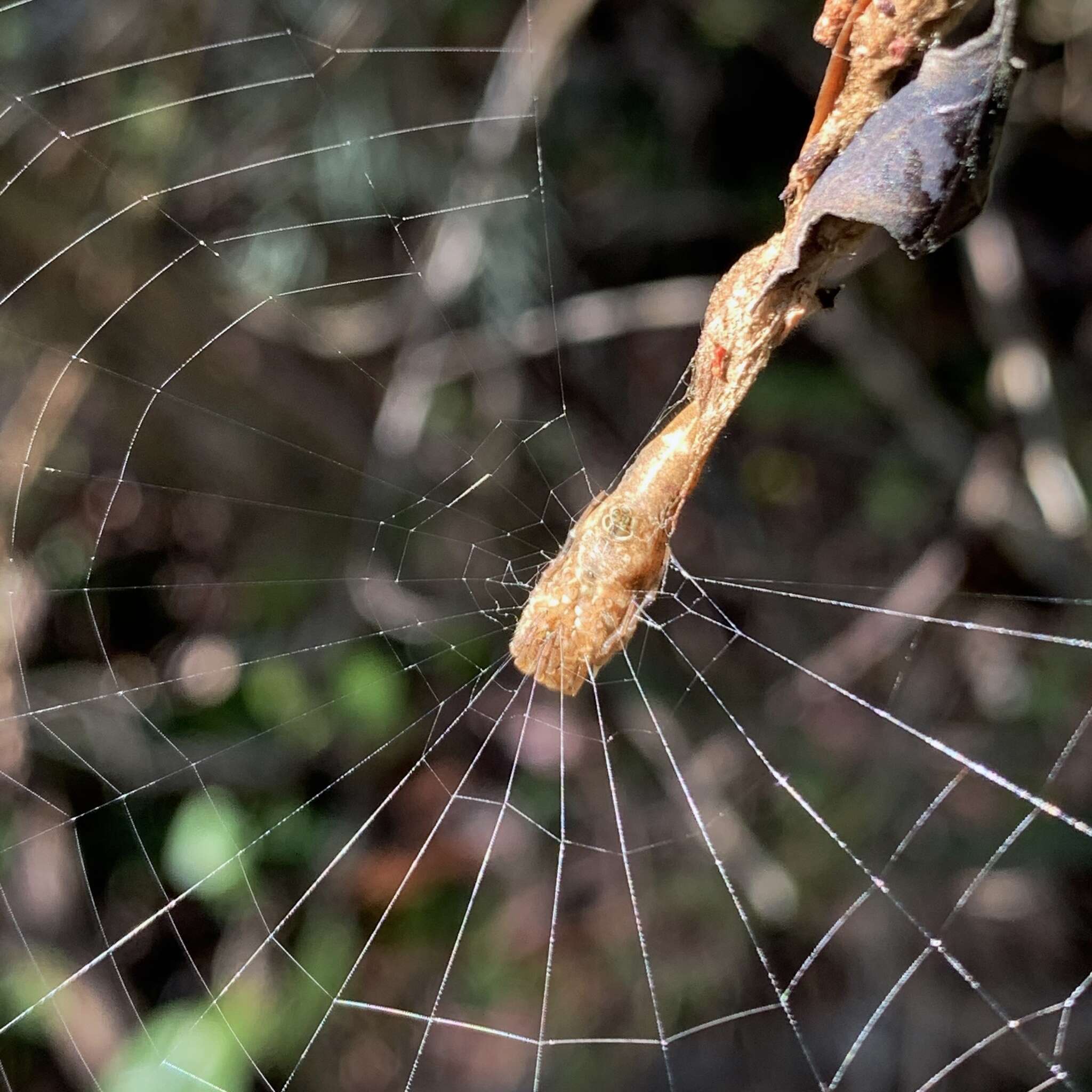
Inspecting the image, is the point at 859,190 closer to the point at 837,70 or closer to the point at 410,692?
the point at 837,70

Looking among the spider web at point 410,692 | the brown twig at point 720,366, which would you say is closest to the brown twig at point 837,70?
the brown twig at point 720,366

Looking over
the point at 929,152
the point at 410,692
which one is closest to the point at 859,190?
the point at 929,152

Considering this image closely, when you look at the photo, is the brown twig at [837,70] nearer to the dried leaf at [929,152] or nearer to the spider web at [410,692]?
the dried leaf at [929,152]

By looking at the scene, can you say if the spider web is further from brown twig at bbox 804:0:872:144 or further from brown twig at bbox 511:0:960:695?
brown twig at bbox 804:0:872:144

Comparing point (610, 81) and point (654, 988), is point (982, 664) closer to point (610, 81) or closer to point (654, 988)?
point (654, 988)

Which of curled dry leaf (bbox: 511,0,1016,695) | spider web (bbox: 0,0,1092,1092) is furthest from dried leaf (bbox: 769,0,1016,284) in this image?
spider web (bbox: 0,0,1092,1092)

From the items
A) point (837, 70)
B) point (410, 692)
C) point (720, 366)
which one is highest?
point (837, 70)
